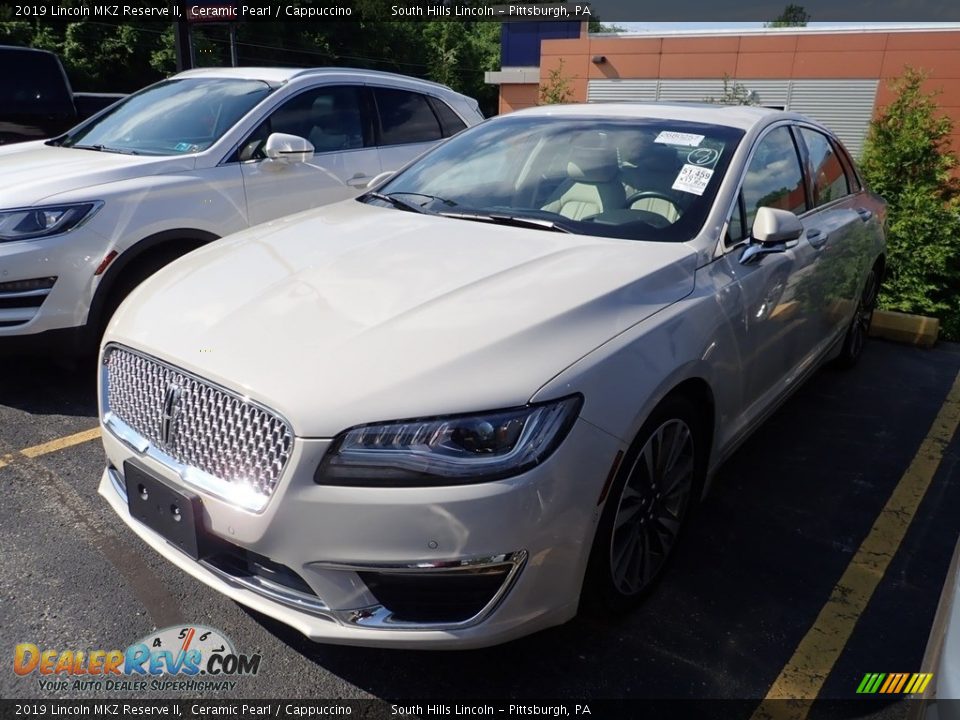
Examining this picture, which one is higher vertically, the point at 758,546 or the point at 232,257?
the point at 232,257

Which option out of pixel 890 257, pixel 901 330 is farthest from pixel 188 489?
pixel 890 257

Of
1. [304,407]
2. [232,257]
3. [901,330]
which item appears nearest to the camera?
[304,407]

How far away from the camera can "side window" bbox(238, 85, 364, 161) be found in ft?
15.7

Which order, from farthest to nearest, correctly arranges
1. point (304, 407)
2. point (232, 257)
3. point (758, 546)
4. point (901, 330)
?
point (901, 330)
point (758, 546)
point (232, 257)
point (304, 407)

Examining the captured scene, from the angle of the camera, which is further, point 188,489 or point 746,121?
point 746,121

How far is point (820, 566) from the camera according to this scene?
2.91m

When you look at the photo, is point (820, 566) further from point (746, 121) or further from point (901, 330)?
point (901, 330)

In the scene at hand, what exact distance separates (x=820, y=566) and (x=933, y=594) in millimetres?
393

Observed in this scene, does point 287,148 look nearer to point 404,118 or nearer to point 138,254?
point 138,254

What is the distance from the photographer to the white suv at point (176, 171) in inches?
148

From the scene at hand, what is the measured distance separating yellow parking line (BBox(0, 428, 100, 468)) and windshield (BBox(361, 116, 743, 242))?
1.84 meters

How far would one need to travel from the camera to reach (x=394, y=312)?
7.21ft

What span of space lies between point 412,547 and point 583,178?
193cm

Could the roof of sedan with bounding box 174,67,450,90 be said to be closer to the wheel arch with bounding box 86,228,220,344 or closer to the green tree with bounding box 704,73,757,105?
the wheel arch with bounding box 86,228,220,344
